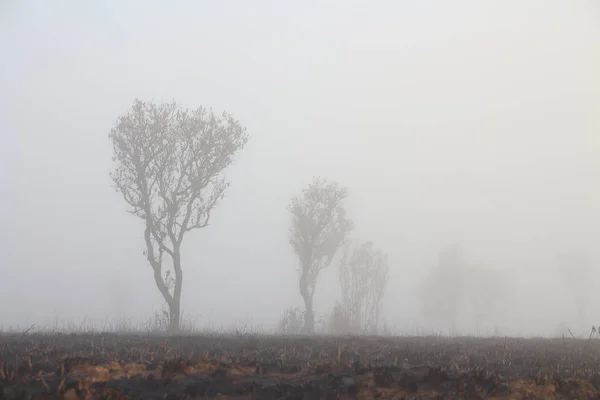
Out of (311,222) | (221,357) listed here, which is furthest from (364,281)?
(221,357)

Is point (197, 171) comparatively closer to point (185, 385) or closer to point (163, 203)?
point (163, 203)

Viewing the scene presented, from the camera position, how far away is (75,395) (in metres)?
5.03

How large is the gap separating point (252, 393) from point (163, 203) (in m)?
22.1

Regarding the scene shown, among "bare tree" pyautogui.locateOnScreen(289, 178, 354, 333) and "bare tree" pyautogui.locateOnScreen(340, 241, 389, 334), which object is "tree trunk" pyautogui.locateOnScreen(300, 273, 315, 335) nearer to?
"bare tree" pyautogui.locateOnScreen(289, 178, 354, 333)

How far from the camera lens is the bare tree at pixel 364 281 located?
187ft

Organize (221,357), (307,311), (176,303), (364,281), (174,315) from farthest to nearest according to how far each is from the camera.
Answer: (364,281)
(307,311)
(176,303)
(174,315)
(221,357)

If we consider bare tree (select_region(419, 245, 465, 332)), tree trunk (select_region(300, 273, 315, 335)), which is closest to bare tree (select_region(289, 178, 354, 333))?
tree trunk (select_region(300, 273, 315, 335))

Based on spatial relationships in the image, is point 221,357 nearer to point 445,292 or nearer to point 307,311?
point 307,311

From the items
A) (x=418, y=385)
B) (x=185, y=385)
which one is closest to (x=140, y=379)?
(x=185, y=385)

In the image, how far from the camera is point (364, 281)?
58.8 meters

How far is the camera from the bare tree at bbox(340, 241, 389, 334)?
187 ft

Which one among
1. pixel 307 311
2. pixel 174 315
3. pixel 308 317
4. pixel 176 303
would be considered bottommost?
pixel 308 317

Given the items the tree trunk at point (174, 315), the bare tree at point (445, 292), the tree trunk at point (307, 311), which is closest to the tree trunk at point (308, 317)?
the tree trunk at point (307, 311)

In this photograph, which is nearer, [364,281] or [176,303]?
[176,303]
